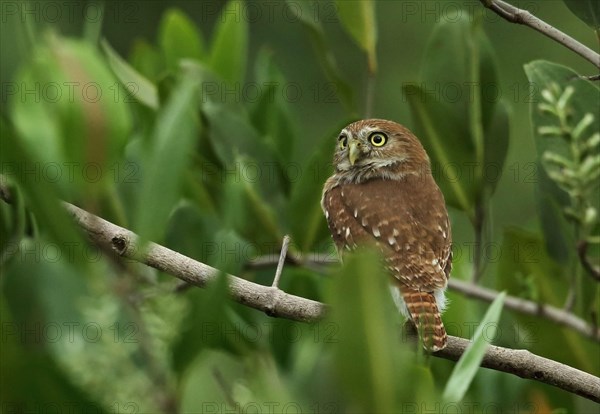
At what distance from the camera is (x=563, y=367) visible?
2.59 metres

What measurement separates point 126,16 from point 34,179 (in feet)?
27.7

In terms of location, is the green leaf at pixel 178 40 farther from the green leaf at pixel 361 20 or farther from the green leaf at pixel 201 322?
the green leaf at pixel 201 322

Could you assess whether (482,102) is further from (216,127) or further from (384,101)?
(384,101)

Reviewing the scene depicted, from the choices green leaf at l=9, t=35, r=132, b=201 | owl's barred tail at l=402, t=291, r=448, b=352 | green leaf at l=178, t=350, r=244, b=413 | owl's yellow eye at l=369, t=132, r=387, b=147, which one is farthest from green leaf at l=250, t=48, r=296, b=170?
green leaf at l=178, t=350, r=244, b=413

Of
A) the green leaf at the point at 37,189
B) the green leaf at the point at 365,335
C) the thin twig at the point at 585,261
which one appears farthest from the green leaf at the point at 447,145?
the green leaf at the point at 365,335

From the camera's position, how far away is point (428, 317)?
10.9 ft

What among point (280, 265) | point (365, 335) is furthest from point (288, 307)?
point (365, 335)

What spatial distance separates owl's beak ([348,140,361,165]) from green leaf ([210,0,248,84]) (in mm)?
1019

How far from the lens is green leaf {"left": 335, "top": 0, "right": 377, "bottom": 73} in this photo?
3.40 metres

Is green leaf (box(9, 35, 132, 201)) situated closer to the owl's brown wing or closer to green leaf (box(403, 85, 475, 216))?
green leaf (box(403, 85, 475, 216))

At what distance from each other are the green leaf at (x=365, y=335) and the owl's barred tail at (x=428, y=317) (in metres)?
1.27

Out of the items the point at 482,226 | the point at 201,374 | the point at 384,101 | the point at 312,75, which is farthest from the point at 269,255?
the point at 312,75

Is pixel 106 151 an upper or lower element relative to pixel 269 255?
upper

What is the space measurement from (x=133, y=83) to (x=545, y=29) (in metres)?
1.40
